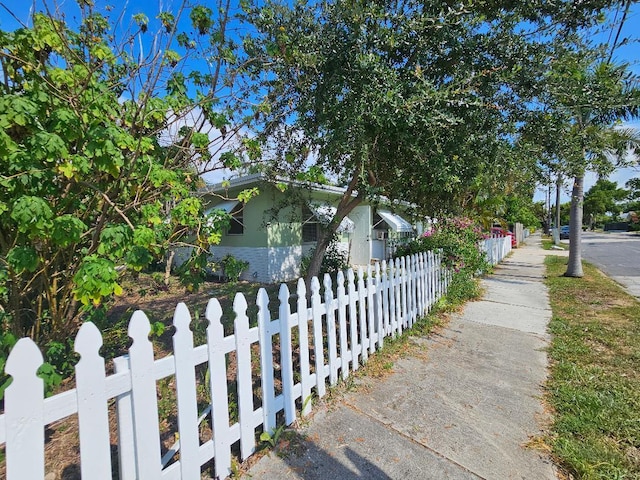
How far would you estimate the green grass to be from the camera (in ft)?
7.25

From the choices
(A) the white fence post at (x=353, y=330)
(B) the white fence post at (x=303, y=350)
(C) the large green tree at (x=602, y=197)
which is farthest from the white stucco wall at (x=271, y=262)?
(C) the large green tree at (x=602, y=197)

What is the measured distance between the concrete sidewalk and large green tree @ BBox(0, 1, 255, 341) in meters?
1.90

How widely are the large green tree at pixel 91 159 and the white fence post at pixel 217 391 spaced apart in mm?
667

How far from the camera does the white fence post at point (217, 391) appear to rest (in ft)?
6.57

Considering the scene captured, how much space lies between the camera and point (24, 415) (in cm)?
126

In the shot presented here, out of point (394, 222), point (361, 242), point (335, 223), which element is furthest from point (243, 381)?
point (361, 242)

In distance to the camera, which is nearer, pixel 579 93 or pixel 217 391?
pixel 217 391

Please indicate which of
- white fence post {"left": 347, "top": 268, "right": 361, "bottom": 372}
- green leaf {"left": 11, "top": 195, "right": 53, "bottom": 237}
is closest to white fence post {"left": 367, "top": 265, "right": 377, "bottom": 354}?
white fence post {"left": 347, "top": 268, "right": 361, "bottom": 372}

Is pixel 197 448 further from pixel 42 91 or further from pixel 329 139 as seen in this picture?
pixel 329 139

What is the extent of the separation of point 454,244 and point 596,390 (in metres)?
4.07

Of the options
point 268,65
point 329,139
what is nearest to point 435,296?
point 329,139

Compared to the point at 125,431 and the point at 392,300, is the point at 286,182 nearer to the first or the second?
the point at 392,300

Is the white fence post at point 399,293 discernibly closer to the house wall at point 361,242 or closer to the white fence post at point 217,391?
the white fence post at point 217,391

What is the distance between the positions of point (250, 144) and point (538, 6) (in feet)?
13.5
